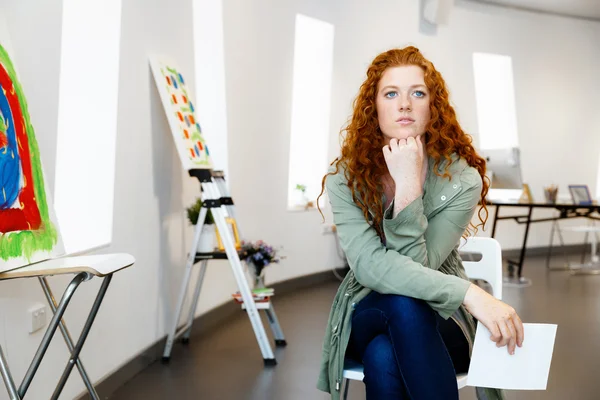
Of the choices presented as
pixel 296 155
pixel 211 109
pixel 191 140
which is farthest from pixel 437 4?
pixel 191 140

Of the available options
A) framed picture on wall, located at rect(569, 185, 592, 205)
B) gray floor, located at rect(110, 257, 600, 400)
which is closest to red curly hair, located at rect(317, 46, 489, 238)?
gray floor, located at rect(110, 257, 600, 400)

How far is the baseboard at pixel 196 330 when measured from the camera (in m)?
3.24

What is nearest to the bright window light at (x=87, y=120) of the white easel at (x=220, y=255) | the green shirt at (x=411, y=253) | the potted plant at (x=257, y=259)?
the white easel at (x=220, y=255)

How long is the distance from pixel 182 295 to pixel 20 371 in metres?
1.49

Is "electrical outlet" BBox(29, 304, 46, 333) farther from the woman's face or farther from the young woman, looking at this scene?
the woman's face

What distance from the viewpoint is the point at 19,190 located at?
2.07m

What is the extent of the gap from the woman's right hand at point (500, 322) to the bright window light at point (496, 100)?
8.04 metres

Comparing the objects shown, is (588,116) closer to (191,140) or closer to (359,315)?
(191,140)

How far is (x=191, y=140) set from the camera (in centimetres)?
389

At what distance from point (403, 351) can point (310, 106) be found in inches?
220

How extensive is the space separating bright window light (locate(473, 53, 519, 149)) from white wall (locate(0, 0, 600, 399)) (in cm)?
12

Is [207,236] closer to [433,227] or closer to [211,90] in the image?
[211,90]

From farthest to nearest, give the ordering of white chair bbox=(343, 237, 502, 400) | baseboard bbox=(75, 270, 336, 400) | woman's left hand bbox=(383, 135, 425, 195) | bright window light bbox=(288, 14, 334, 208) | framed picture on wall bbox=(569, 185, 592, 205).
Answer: framed picture on wall bbox=(569, 185, 592, 205) → bright window light bbox=(288, 14, 334, 208) → baseboard bbox=(75, 270, 336, 400) → white chair bbox=(343, 237, 502, 400) → woman's left hand bbox=(383, 135, 425, 195)

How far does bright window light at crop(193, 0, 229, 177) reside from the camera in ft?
16.3
